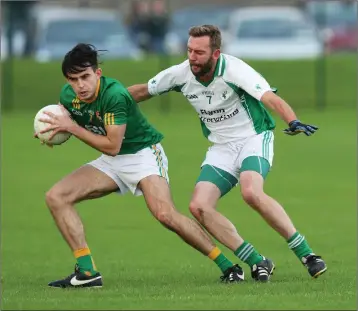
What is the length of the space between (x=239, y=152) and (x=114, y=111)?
4.07 feet

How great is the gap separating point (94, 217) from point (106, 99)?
22.3 ft

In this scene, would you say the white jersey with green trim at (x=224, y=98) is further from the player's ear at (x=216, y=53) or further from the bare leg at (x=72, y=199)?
the bare leg at (x=72, y=199)

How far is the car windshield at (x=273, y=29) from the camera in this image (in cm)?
2992

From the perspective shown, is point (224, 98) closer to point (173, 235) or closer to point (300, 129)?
point (300, 129)

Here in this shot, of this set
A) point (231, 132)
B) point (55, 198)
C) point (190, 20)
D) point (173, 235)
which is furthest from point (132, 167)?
point (190, 20)

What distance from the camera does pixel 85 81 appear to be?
9.68 meters

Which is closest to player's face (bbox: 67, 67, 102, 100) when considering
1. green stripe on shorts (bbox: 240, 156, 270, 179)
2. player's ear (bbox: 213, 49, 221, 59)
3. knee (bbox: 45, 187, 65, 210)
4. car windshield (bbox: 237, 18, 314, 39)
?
knee (bbox: 45, 187, 65, 210)

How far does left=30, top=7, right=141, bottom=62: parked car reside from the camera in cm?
2869

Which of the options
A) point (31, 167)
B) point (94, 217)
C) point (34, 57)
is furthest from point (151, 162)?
point (34, 57)

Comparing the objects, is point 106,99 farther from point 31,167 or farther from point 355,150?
point 355,150

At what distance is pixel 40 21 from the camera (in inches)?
1185

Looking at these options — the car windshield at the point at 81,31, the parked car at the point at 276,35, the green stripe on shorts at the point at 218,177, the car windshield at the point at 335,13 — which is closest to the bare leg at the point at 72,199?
the green stripe on shorts at the point at 218,177

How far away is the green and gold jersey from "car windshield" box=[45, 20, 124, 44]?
18.5 meters

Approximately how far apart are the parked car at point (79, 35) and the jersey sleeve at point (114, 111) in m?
18.6
